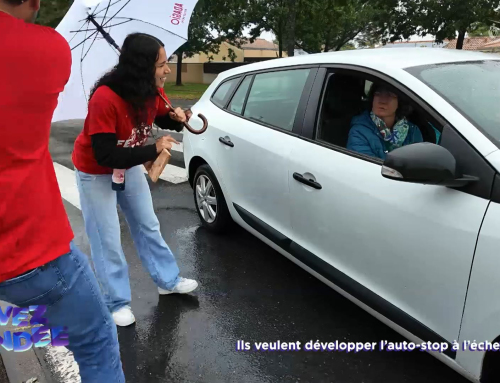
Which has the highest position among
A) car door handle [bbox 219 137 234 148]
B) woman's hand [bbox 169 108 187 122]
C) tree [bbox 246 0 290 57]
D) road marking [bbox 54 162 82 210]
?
tree [bbox 246 0 290 57]

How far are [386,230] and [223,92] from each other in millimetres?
2452

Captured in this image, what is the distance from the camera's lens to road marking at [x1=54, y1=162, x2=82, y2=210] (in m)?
5.68

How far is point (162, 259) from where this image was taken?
326 cm

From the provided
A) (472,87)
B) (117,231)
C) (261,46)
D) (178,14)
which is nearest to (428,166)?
(472,87)

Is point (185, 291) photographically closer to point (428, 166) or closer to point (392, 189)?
point (392, 189)

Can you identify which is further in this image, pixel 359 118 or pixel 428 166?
pixel 359 118

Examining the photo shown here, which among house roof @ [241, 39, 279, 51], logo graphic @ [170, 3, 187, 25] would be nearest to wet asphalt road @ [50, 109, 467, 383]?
logo graphic @ [170, 3, 187, 25]

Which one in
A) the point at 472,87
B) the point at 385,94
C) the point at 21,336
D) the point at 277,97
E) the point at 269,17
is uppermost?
the point at 269,17

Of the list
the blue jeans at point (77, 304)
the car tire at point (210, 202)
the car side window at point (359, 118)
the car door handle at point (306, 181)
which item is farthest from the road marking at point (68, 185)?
the blue jeans at point (77, 304)

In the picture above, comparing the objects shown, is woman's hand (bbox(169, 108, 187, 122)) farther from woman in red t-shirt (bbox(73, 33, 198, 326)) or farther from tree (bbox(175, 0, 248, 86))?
tree (bbox(175, 0, 248, 86))

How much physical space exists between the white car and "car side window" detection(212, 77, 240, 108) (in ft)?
1.18

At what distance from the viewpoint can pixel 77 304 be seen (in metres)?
1.59

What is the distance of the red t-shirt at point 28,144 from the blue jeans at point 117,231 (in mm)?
1314

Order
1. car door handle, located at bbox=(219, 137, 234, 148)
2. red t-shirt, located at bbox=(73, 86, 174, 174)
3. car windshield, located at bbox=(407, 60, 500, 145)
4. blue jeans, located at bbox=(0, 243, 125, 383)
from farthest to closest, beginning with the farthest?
1. car door handle, located at bbox=(219, 137, 234, 148)
2. red t-shirt, located at bbox=(73, 86, 174, 174)
3. car windshield, located at bbox=(407, 60, 500, 145)
4. blue jeans, located at bbox=(0, 243, 125, 383)
